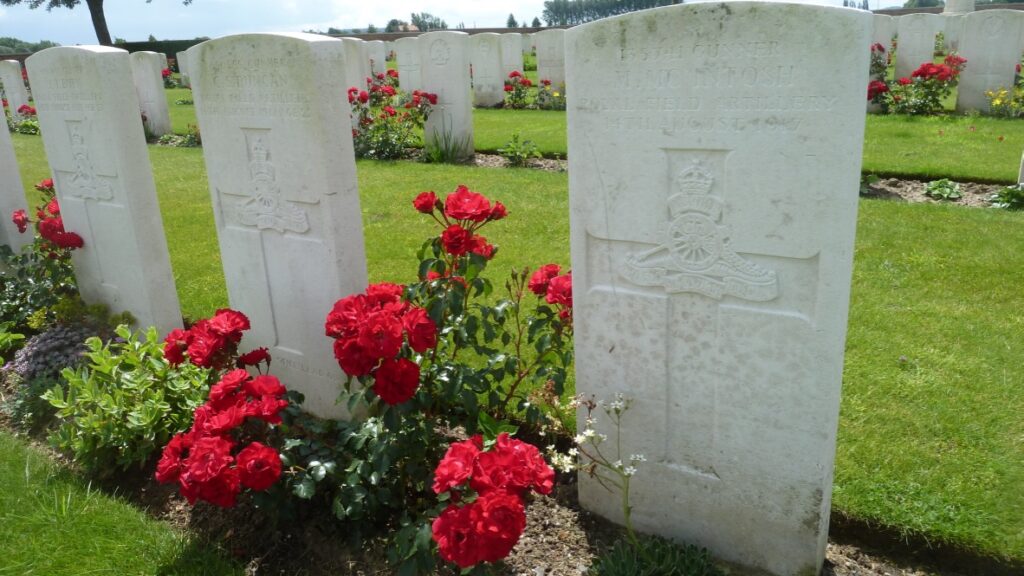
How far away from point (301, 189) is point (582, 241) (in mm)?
1418

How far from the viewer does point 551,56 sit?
16141mm

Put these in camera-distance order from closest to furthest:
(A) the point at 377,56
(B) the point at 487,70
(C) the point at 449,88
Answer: (C) the point at 449,88, (B) the point at 487,70, (A) the point at 377,56

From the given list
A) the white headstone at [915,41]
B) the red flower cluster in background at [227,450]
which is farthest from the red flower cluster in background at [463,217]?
the white headstone at [915,41]

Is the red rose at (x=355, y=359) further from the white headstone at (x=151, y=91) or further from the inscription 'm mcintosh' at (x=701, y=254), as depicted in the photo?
the white headstone at (x=151, y=91)

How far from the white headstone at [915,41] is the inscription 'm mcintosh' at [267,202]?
1378 cm

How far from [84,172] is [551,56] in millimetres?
12946

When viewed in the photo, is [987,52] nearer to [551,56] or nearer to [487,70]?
[551,56]

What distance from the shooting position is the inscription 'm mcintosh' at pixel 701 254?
234cm

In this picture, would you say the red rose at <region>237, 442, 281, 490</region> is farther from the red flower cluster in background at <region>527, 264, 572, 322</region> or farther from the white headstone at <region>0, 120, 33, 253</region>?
the white headstone at <region>0, 120, 33, 253</region>

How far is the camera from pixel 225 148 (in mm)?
3594

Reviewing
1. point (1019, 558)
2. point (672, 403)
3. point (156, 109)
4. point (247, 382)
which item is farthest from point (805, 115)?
point (156, 109)

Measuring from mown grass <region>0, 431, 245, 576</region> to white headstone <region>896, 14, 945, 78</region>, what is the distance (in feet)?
48.7

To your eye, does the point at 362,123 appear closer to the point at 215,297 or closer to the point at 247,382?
the point at 215,297

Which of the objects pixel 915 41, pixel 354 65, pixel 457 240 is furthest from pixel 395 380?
pixel 915 41
